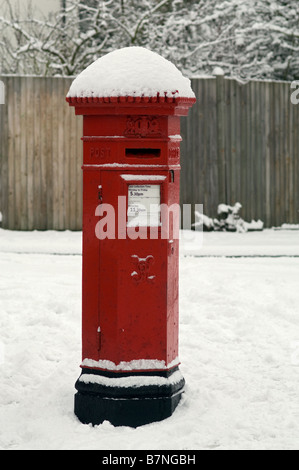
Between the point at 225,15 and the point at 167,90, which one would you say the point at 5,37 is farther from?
the point at 167,90

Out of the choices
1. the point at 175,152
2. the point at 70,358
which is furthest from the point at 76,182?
the point at 175,152

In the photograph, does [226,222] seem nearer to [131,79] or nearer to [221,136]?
[221,136]

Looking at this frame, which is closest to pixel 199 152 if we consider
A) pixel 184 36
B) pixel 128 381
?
pixel 184 36

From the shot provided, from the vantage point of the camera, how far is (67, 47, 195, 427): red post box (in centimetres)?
528

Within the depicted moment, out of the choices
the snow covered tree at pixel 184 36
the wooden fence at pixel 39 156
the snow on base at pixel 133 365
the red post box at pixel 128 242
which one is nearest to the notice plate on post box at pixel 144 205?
the red post box at pixel 128 242

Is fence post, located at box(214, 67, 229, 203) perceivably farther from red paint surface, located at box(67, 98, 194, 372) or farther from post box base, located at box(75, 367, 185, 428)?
post box base, located at box(75, 367, 185, 428)

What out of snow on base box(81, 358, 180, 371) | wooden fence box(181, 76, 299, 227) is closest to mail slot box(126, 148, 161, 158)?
snow on base box(81, 358, 180, 371)

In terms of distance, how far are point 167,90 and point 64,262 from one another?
205 inches

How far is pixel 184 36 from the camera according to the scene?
1684cm

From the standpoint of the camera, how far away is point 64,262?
10156 millimetres

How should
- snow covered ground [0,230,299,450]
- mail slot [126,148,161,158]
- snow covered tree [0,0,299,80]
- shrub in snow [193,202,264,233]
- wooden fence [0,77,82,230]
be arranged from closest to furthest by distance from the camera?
snow covered ground [0,230,299,450], mail slot [126,148,161,158], wooden fence [0,77,82,230], shrub in snow [193,202,264,233], snow covered tree [0,0,299,80]

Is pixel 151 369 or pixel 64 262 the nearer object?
pixel 151 369

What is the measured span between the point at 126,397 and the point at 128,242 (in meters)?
0.93

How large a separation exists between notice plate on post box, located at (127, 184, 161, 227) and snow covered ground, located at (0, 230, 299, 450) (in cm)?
121
